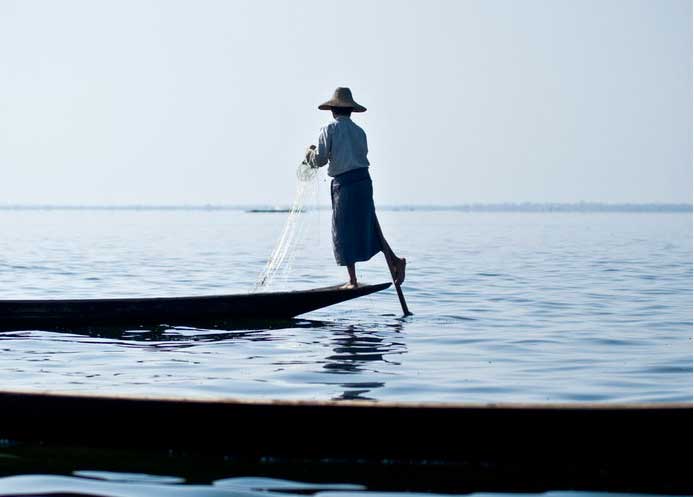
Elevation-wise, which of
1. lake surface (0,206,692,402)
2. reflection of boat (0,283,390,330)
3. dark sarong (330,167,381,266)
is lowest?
lake surface (0,206,692,402)

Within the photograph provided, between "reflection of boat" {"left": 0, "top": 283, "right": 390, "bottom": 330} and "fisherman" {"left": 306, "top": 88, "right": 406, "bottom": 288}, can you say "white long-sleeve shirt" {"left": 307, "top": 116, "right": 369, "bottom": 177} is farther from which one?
"reflection of boat" {"left": 0, "top": 283, "right": 390, "bottom": 330}

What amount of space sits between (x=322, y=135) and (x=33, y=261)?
15093 mm

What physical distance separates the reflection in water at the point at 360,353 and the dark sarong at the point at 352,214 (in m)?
0.80

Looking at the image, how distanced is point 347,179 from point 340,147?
0.36 m

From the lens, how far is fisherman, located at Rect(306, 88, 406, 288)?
35.0ft

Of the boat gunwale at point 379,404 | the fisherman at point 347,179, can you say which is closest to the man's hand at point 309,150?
the fisherman at point 347,179

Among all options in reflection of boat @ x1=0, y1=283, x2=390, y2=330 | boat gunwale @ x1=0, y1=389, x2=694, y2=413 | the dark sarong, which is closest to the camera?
boat gunwale @ x1=0, y1=389, x2=694, y2=413

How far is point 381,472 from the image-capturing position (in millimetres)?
5191

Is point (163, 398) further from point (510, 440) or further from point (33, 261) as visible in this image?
point (33, 261)

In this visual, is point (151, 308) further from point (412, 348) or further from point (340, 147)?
point (412, 348)

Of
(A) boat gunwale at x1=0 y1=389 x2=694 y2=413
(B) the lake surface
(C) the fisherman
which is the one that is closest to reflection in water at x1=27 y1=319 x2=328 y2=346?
(B) the lake surface

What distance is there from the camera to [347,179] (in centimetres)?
1084

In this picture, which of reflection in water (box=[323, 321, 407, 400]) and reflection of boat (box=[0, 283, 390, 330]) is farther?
reflection of boat (box=[0, 283, 390, 330])

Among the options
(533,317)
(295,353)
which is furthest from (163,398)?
(533,317)
